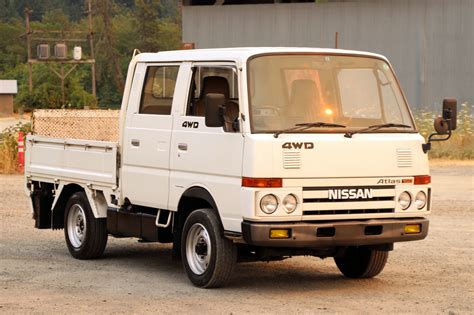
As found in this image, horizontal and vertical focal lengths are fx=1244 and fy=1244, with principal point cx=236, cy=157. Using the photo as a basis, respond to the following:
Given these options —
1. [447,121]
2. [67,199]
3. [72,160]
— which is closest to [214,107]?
[447,121]

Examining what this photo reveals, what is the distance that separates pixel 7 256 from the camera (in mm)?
14062

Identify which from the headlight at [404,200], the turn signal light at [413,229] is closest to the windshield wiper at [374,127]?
the headlight at [404,200]

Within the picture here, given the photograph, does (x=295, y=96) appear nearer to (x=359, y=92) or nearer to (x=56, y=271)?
(x=359, y=92)

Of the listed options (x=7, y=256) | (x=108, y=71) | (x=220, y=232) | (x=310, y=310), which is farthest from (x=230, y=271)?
(x=108, y=71)

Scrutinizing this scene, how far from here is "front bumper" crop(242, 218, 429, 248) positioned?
11.0 meters

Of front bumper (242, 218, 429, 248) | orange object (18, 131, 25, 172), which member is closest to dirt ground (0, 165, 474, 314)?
front bumper (242, 218, 429, 248)

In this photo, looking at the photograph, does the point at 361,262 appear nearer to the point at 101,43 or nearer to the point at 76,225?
the point at 76,225

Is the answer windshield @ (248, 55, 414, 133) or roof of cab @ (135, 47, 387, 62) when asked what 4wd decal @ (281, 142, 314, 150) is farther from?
roof of cab @ (135, 47, 387, 62)

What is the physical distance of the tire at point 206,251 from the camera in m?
11.4

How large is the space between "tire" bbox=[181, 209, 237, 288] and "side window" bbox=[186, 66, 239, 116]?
105cm

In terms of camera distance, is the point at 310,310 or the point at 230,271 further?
the point at 230,271

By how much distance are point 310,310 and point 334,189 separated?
131 cm

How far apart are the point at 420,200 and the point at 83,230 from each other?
4.19 metres

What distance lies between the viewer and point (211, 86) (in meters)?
12.2
